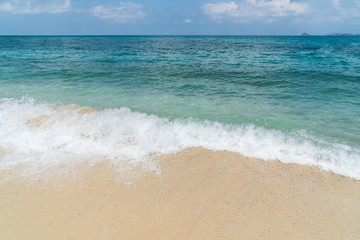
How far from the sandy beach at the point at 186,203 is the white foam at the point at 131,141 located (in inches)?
14.7

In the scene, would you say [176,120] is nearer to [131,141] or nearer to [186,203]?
[131,141]

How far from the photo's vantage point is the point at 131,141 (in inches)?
192

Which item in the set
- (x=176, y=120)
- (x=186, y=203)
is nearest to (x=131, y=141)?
(x=176, y=120)

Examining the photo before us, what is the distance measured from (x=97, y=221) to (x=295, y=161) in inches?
147

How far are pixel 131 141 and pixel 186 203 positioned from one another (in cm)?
222

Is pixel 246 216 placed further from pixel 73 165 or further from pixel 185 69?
pixel 185 69

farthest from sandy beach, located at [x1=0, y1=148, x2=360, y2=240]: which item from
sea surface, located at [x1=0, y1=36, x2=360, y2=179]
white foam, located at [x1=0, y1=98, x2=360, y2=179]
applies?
sea surface, located at [x1=0, y1=36, x2=360, y2=179]

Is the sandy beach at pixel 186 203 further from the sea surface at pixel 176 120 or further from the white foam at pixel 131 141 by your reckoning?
the sea surface at pixel 176 120

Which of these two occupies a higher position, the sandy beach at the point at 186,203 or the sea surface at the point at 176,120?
the sea surface at the point at 176,120

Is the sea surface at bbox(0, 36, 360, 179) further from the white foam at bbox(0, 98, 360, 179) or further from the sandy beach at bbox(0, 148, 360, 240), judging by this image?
the sandy beach at bbox(0, 148, 360, 240)

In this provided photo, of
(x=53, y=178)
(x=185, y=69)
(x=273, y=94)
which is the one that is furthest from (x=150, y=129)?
(x=185, y=69)

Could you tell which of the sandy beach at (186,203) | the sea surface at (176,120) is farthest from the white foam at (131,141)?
the sandy beach at (186,203)

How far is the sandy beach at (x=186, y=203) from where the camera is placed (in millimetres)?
2766

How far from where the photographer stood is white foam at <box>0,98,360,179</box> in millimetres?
4238
